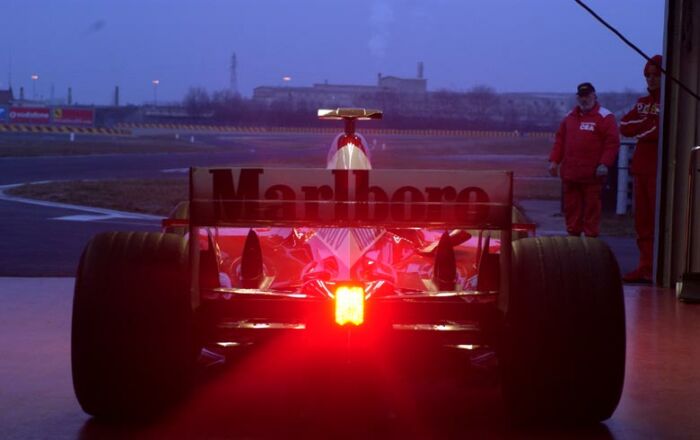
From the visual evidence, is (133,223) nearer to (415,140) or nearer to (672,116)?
(672,116)

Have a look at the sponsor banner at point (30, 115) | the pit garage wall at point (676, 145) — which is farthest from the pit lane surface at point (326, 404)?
the sponsor banner at point (30, 115)

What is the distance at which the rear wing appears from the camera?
209 inches

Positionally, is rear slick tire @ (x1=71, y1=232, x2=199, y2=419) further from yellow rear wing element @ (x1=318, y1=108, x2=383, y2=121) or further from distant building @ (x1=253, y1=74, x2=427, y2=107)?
distant building @ (x1=253, y1=74, x2=427, y2=107)

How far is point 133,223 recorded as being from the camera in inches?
669

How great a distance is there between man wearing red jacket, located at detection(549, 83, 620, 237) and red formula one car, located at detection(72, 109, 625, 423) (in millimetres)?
6337

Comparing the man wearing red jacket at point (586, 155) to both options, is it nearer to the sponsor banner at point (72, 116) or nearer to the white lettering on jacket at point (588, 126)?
the white lettering on jacket at point (588, 126)

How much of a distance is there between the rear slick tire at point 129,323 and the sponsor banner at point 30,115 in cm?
4089

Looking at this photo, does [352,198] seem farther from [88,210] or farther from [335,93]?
[335,93]

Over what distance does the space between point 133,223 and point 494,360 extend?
38.2ft

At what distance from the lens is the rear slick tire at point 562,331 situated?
5363 millimetres

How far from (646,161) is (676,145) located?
0.55 metres

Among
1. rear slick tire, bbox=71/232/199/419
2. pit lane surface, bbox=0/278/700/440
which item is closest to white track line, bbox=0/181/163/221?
pit lane surface, bbox=0/278/700/440

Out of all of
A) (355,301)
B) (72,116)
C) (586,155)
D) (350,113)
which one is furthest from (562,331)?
(72,116)

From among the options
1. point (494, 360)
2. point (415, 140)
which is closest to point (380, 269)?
point (494, 360)
